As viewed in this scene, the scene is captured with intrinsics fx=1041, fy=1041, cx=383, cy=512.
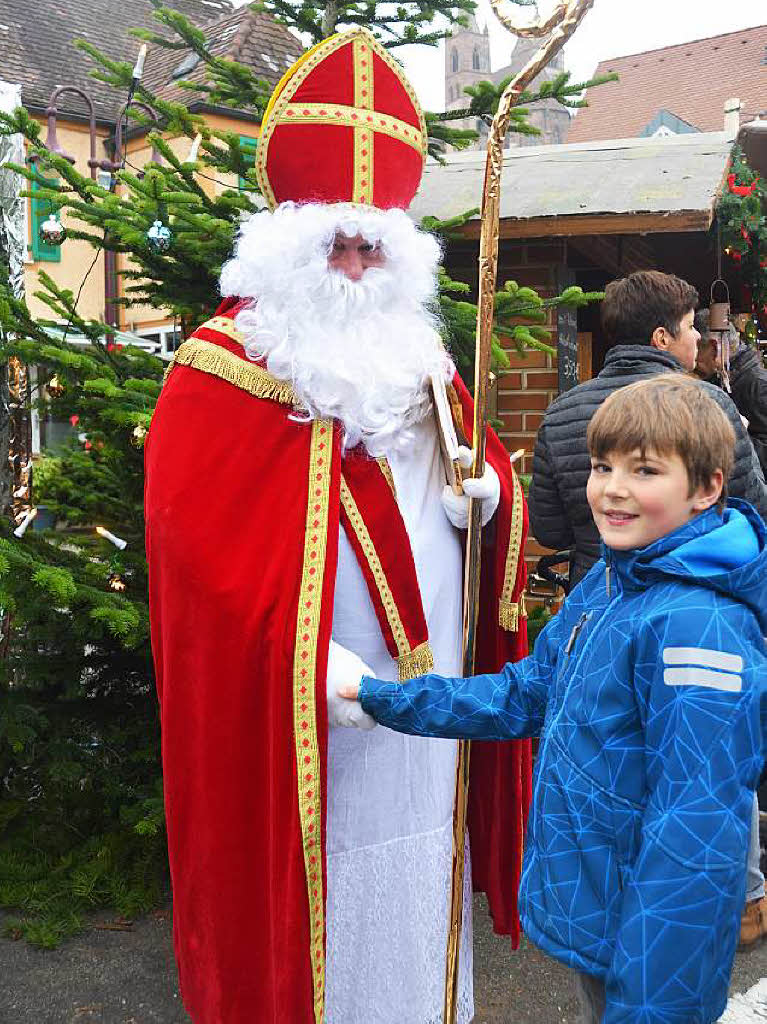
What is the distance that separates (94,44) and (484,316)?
22.5 metres

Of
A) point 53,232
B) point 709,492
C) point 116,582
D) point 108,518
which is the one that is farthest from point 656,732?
point 53,232

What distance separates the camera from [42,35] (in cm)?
2162

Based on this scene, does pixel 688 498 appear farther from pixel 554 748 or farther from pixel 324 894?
pixel 324 894

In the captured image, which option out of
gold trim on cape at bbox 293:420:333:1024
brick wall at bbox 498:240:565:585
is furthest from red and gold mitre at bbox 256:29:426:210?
brick wall at bbox 498:240:565:585

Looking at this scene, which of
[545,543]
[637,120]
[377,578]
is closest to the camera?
[377,578]

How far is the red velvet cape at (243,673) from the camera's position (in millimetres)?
2361

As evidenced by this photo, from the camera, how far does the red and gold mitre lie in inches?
107

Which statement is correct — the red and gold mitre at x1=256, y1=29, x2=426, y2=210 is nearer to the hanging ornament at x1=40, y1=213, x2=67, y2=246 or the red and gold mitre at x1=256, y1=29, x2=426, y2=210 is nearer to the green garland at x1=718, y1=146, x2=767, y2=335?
the hanging ornament at x1=40, y1=213, x2=67, y2=246

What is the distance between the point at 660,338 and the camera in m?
3.21

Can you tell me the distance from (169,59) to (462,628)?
21.0m

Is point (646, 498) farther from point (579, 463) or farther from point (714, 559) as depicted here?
point (579, 463)

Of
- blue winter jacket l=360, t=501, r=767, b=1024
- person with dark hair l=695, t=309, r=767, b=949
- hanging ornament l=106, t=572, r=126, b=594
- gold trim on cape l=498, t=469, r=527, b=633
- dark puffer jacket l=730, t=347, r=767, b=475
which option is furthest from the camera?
dark puffer jacket l=730, t=347, r=767, b=475

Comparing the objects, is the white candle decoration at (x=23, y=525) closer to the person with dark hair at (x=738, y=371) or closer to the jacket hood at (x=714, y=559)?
the jacket hood at (x=714, y=559)

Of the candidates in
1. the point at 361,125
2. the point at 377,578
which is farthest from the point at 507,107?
the point at 377,578
